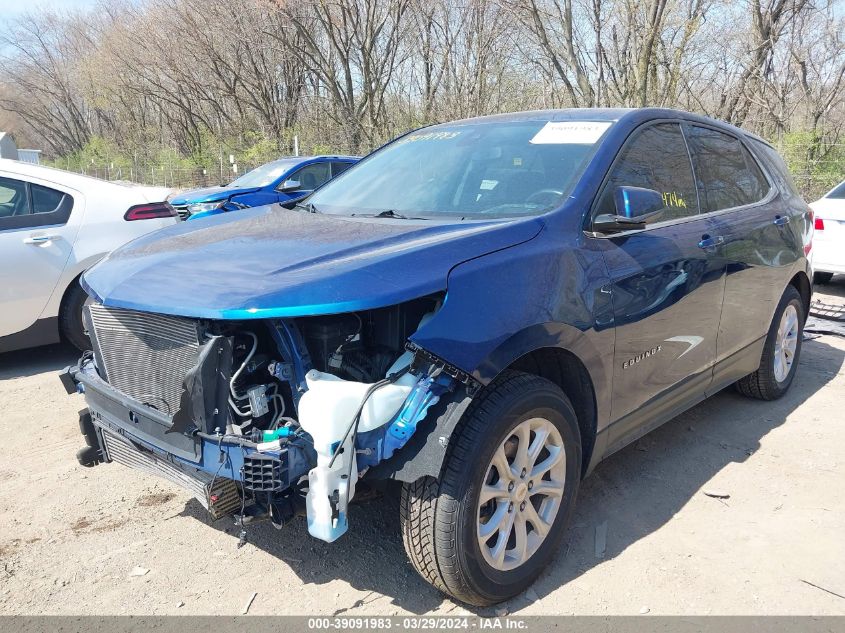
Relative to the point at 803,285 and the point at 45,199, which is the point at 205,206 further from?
the point at 803,285

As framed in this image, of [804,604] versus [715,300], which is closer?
[804,604]

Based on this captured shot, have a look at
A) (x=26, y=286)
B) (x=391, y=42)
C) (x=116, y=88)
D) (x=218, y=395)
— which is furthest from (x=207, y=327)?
(x=116, y=88)

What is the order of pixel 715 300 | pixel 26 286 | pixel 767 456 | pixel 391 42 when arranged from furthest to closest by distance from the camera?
pixel 391 42 < pixel 26 286 < pixel 767 456 < pixel 715 300

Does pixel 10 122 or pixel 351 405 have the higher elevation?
pixel 10 122

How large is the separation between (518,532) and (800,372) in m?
3.96

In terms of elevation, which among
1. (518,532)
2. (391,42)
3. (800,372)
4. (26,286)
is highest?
(391,42)

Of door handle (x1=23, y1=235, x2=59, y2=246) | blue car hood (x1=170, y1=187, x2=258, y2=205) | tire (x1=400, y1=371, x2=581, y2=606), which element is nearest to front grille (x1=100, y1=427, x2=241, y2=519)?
tire (x1=400, y1=371, x2=581, y2=606)

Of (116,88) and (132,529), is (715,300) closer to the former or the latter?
(132,529)

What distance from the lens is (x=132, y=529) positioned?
3117 mm

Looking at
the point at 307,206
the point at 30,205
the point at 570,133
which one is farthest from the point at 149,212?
the point at 570,133

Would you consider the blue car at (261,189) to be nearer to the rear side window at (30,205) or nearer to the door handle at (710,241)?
the rear side window at (30,205)

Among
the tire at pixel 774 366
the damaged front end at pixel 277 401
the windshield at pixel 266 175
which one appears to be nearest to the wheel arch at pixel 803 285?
the tire at pixel 774 366

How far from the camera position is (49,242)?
5.32 metres

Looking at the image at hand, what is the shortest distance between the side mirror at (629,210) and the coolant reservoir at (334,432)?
1.21 m
